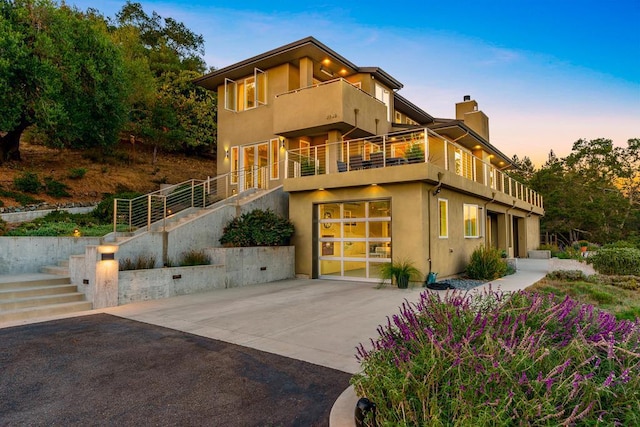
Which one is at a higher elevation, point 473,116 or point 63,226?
point 473,116

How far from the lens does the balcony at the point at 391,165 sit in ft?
35.9

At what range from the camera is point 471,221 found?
47.2 ft

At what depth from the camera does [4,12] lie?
15.1m

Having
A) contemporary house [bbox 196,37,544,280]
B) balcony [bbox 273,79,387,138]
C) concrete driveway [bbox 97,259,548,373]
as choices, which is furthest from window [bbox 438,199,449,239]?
balcony [bbox 273,79,387,138]

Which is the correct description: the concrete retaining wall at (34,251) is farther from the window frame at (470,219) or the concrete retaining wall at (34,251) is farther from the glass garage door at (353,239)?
the window frame at (470,219)

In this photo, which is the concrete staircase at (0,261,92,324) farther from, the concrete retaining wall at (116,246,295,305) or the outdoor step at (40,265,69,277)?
the concrete retaining wall at (116,246,295,305)

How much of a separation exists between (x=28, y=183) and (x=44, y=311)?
39.0ft

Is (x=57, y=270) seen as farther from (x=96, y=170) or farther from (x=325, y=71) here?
(x=96, y=170)

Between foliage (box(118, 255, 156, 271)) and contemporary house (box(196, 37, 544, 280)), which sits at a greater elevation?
contemporary house (box(196, 37, 544, 280))

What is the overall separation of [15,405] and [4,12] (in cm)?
1852

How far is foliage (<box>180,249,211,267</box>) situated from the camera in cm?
1056

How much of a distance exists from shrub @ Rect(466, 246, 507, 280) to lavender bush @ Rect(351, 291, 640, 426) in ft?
30.5

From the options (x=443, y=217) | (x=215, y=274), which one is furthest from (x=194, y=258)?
(x=443, y=217)

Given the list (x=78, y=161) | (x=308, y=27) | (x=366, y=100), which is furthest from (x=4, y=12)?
(x=366, y=100)
